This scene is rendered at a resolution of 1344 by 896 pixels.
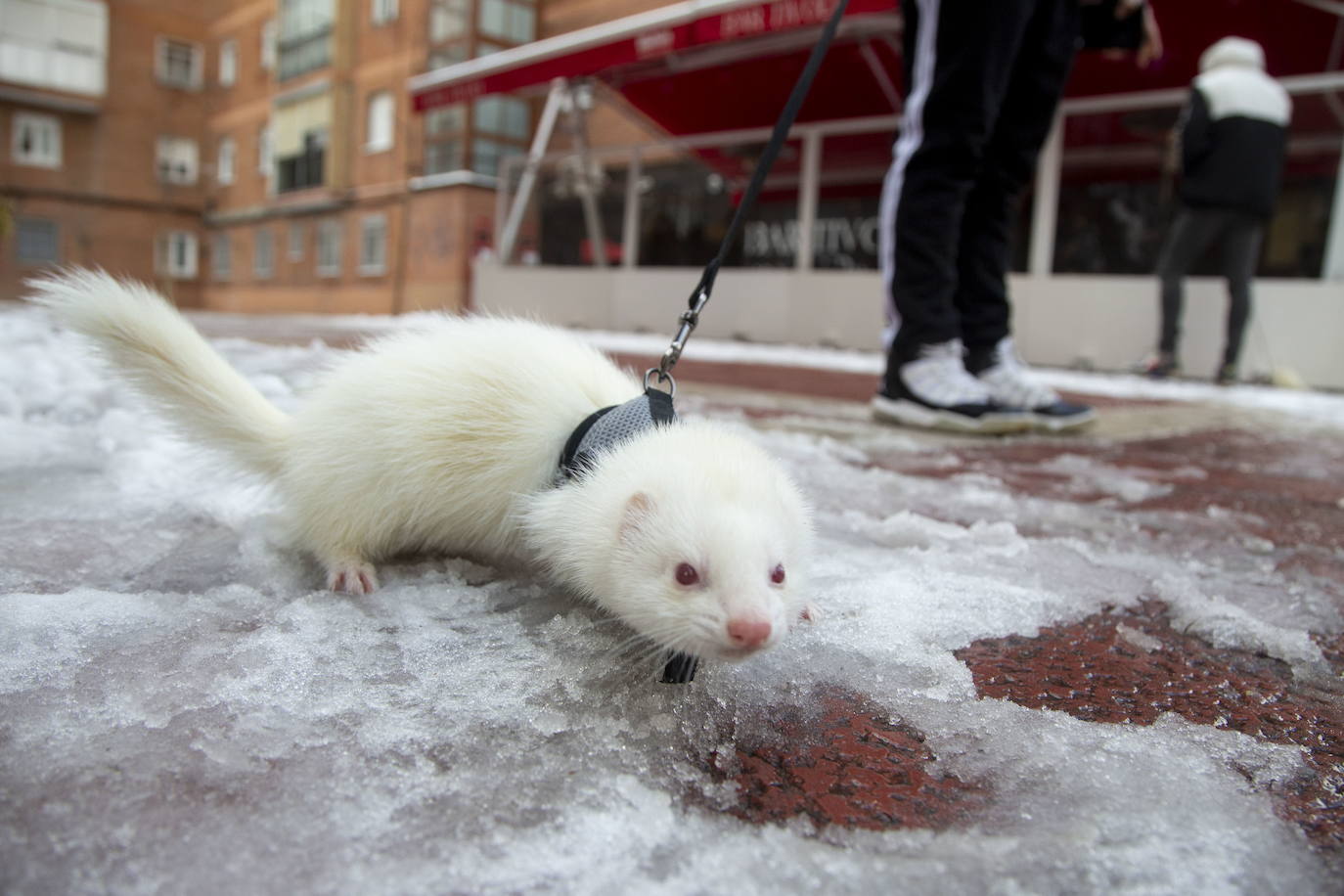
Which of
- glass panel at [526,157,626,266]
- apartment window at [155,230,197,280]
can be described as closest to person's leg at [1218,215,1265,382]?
glass panel at [526,157,626,266]

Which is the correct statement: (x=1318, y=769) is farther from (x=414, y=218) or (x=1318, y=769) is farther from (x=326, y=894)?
(x=414, y=218)

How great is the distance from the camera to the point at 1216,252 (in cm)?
781

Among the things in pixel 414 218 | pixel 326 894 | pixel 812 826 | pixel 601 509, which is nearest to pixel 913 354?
pixel 601 509

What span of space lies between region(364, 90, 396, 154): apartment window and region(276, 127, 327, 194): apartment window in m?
1.56

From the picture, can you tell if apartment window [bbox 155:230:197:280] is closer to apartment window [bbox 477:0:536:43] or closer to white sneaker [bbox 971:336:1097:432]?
apartment window [bbox 477:0:536:43]

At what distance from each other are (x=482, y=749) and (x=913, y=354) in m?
2.40

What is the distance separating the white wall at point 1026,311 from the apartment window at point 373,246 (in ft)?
31.2

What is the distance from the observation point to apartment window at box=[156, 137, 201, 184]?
84.0 feet

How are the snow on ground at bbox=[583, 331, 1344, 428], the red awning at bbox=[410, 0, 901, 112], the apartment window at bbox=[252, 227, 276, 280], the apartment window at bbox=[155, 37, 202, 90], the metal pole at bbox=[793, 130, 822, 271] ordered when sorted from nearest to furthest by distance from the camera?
the snow on ground at bbox=[583, 331, 1344, 428] < the red awning at bbox=[410, 0, 901, 112] < the metal pole at bbox=[793, 130, 822, 271] < the apartment window at bbox=[252, 227, 276, 280] < the apartment window at bbox=[155, 37, 202, 90]

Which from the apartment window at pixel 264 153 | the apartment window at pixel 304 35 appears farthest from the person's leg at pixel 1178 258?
the apartment window at pixel 264 153

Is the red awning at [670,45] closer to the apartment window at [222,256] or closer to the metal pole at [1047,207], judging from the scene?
the metal pole at [1047,207]

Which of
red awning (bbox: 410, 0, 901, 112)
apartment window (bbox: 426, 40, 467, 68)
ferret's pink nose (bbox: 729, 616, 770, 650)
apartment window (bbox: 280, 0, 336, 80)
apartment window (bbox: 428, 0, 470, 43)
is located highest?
apartment window (bbox: 280, 0, 336, 80)

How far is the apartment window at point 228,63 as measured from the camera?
25344 mm

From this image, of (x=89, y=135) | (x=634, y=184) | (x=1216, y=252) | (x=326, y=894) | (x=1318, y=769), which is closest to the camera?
(x=326, y=894)
